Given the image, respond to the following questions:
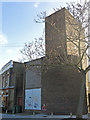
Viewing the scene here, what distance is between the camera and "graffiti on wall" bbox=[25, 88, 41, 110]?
65.3 ft

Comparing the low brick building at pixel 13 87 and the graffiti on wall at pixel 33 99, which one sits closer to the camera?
the graffiti on wall at pixel 33 99

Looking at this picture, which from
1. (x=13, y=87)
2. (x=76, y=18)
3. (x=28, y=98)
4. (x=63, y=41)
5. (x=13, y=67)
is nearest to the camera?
(x=76, y=18)

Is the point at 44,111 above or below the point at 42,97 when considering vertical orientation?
below

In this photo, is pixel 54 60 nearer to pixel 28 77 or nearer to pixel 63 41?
pixel 63 41

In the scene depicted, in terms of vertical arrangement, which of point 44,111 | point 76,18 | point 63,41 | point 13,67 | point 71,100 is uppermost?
point 76,18

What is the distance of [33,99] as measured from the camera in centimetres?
2070

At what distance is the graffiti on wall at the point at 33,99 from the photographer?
1990cm

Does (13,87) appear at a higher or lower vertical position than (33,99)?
higher

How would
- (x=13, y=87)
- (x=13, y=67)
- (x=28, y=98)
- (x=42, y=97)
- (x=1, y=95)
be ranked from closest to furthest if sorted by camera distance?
(x=42, y=97)
(x=28, y=98)
(x=13, y=87)
(x=13, y=67)
(x=1, y=95)

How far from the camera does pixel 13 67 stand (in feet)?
87.8

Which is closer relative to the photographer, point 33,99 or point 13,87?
point 33,99

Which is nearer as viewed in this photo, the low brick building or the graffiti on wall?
the graffiti on wall

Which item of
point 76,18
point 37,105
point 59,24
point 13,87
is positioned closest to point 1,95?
point 13,87

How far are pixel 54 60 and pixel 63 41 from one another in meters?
2.31
